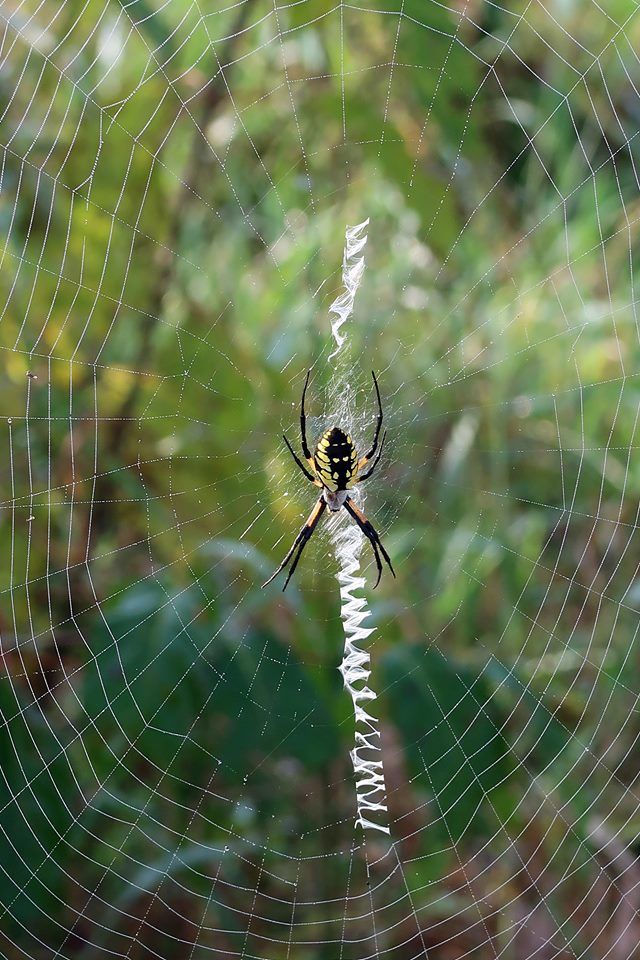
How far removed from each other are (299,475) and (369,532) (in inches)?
10.1

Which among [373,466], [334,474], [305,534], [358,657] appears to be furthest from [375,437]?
[358,657]

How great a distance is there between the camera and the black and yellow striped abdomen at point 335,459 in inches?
109

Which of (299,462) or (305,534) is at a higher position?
(299,462)

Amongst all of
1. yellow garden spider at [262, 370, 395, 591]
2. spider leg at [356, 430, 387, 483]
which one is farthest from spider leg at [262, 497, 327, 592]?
spider leg at [356, 430, 387, 483]

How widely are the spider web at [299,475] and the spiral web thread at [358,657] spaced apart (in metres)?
0.04

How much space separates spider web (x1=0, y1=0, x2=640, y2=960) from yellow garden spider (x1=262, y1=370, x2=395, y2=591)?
0.05 meters

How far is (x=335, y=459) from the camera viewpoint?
278 cm

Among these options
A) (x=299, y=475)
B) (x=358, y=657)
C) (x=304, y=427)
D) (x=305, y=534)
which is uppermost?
(x=304, y=427)

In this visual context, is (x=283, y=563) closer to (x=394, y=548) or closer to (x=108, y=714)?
(x=394, y=548)

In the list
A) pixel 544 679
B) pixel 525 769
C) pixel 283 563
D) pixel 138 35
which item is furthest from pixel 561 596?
pixel 138 35

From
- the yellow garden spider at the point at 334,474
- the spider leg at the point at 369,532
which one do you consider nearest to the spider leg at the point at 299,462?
the yellow garden spider at the point at 334,474

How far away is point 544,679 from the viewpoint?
2.80 metres

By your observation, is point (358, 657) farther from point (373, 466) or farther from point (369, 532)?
point (373, 466)

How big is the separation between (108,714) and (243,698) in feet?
1.43
